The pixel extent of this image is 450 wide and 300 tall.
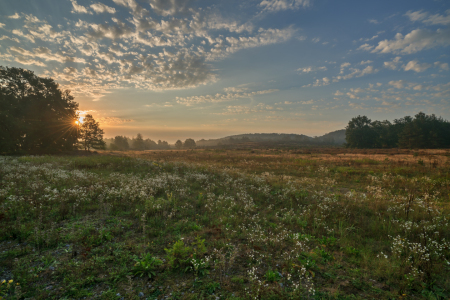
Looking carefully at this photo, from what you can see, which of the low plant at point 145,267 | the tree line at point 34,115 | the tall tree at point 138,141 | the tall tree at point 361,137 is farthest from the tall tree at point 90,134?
the tall tree at point 361,137

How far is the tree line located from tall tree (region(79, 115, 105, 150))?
250 inches

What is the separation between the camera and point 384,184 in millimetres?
14391

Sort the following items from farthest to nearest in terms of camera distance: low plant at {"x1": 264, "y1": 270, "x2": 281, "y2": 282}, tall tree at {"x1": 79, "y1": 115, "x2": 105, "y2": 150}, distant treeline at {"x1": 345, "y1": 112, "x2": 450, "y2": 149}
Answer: distant treeline at {"x1": 345, "y1": 112, "x2": 450, "y2": 149}, tall tree at {"x1": 79, "y1": 115, "x2": 105, "y2": 150}, low plant at {"x1": 264, "y1": 270, "x2": 281, "y2": 282}

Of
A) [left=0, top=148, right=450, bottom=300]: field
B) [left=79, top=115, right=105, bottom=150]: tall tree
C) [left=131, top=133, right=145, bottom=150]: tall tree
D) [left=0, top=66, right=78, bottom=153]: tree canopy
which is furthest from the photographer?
[left=131, top=133, right=145, bottom=150]: tall tree

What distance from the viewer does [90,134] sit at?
53344 mm

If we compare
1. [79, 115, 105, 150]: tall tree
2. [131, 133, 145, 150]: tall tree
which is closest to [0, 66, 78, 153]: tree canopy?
[79, 115, 105, 150]: tall tree

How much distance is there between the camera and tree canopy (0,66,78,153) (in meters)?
29.9

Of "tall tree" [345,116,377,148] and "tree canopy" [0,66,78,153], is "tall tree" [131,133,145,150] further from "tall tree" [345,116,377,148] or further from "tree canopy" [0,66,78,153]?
"tall tree" [345,116,377,148]

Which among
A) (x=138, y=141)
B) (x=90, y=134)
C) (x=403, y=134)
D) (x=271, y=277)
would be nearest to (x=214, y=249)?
(x=271, y=277)

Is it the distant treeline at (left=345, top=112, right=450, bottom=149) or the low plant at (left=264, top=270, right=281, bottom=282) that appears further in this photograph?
the distant treeline at (left=345, top=112, right=450, bottom=149)

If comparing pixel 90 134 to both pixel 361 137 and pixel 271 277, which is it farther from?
pixel 361 137

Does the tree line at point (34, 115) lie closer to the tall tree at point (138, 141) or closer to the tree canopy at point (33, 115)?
the tree canopy at point (33, 115)

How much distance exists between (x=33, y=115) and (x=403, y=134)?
113 meters

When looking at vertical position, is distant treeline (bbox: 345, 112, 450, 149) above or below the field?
above
